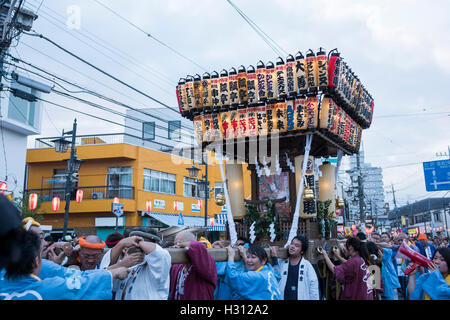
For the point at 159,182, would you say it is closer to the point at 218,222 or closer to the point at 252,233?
the point at 218,222

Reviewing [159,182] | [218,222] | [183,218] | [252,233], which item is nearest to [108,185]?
[159,182]

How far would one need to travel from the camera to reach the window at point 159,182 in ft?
81.8

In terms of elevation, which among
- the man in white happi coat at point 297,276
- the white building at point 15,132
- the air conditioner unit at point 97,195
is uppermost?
the white building at point 15,132

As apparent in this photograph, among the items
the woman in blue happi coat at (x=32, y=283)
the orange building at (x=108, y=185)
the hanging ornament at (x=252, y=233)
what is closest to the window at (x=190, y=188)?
the orange building at (x=108, y=185)

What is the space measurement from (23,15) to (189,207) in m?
20.0

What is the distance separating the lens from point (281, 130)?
799 cm

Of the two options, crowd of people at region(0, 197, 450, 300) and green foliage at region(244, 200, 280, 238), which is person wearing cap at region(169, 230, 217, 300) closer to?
crowd of people at region(0, 197, 450, 300)

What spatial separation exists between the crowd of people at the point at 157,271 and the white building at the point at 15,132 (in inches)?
672

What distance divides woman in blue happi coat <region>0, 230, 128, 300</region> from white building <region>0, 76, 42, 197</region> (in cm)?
1835

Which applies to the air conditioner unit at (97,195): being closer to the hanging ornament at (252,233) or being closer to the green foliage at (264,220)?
the green foliage at (264,220)

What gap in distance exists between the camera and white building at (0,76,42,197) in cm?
1862

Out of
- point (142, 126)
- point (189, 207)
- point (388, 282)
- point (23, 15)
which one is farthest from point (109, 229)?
point (388, 282)
